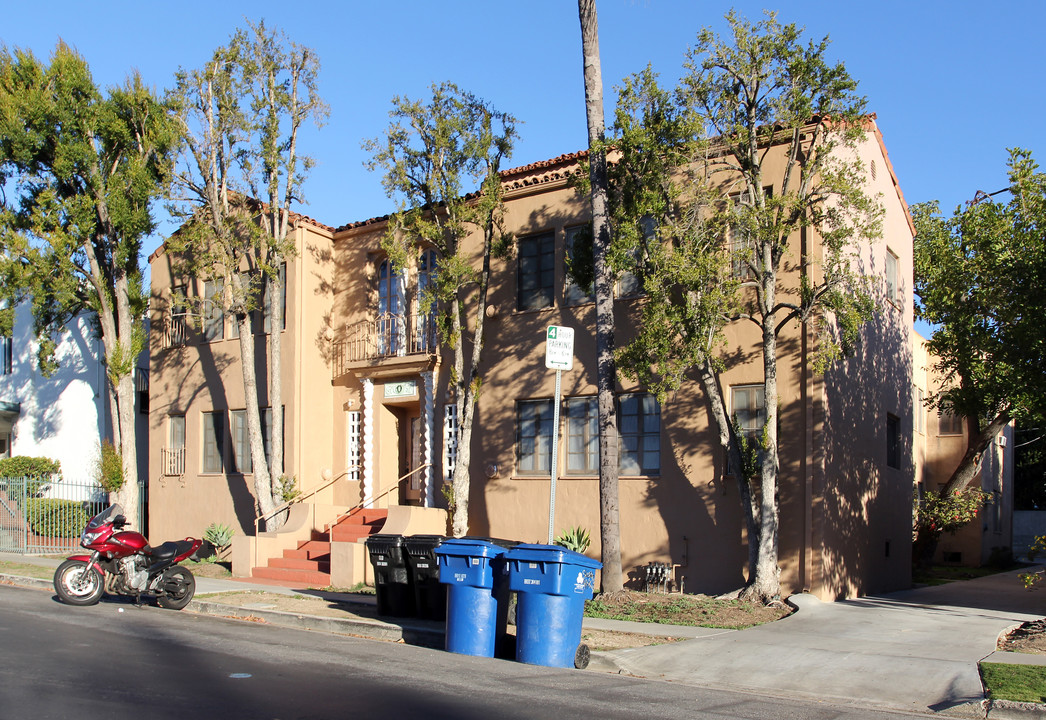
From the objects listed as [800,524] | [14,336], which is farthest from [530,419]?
[14,336]

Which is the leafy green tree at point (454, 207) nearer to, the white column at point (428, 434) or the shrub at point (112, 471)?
the white column at point (428, 434)

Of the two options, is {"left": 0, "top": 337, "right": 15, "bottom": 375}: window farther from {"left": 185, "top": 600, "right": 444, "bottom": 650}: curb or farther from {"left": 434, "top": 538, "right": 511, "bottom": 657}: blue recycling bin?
{"left": 434, "top": 538, "right": 511, "bottom": 657}: blue recycling bin

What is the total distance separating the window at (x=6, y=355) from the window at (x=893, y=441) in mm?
25875

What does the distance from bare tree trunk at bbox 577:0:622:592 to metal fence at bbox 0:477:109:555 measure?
13.7 meters

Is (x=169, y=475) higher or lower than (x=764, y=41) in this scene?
lower

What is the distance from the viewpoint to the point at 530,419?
1688cm

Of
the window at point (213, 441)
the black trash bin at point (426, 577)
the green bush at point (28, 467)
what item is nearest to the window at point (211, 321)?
the window at point (213, 441)

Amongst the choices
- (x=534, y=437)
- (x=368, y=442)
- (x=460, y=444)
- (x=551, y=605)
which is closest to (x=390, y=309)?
(x=368, y=442)

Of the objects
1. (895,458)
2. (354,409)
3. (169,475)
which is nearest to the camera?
(895,458)

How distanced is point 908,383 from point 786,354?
5.45 m

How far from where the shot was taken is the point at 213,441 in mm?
21328

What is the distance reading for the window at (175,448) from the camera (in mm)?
21891

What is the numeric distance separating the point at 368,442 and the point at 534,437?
12.7 feet

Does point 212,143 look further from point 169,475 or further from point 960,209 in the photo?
point 960,209
